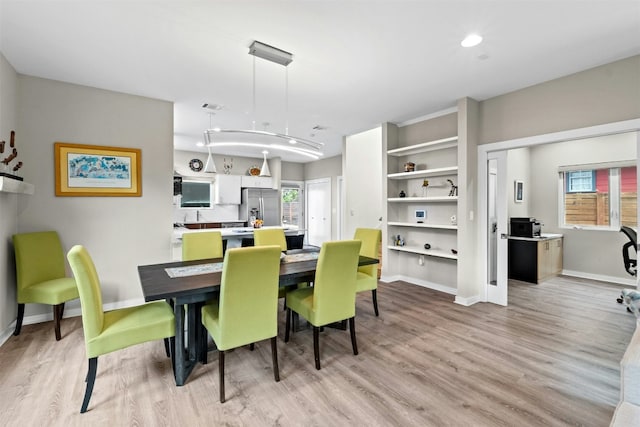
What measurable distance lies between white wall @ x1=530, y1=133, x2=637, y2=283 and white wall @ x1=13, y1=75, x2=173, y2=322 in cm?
652

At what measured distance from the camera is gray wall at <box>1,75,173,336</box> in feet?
10.4

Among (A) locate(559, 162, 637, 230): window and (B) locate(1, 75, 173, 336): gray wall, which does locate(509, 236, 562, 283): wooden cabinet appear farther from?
(B) locate(1, 75, 173, 336): gray wall

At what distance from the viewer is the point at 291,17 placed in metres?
2.18

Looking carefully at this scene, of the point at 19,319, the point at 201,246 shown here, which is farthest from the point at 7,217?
the point at 201,246

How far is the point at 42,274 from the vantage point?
3.01 metres

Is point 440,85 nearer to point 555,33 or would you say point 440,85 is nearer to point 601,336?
point 555,33

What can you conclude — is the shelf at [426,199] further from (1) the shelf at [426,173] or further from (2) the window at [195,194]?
(2) the window at [195,194]

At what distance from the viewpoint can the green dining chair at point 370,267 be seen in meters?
3.28

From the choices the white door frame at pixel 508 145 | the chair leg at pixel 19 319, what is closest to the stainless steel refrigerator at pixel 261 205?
the chair leg at pixel 19 319

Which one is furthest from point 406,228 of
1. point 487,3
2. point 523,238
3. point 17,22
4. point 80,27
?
point 17,22

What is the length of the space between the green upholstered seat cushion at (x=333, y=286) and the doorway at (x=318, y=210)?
5.69m

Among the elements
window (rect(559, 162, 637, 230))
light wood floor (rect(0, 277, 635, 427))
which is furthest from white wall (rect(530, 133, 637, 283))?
light wood floor (rect(0, 277, 635, 427))

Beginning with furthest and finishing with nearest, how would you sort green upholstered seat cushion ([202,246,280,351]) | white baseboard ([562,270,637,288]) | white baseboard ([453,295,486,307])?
white baseboard ([562,270,637,288])
white baseboard ([453,295,486,307])
green upholstered seat cushion ([202,246,280,351])

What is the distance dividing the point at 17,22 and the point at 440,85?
390cm
